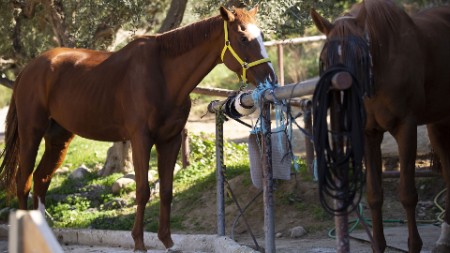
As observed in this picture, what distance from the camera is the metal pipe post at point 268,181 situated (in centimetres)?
516

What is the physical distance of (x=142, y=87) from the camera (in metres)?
6.61

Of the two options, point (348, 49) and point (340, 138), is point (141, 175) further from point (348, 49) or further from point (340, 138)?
point (340, 138)

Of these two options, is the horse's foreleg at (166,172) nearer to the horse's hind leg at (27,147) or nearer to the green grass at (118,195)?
the horse's hind leg at (27,147)

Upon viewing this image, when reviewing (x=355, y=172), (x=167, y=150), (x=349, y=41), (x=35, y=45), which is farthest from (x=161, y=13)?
(x=355, y=172)

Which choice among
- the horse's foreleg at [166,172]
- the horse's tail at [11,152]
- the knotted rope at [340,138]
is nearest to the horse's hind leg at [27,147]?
the horse's tail at [11,152]

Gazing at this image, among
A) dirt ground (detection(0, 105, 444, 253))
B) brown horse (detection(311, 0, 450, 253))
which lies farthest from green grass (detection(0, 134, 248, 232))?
brown horse (detection(311, 0, 450, 253))

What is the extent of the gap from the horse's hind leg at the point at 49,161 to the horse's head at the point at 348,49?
3.93 metres

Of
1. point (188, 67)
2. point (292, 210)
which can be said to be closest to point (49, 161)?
point (188, 67)

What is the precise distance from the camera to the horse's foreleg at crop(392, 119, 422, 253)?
542 cm

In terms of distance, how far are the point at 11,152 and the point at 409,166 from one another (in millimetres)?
4475

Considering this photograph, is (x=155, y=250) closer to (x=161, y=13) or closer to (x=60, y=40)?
(x=60, y=40)

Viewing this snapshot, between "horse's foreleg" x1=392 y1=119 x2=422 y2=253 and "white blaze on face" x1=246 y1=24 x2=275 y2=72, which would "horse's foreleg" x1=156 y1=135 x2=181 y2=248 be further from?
"horse's foreleg" x1=392 y1=119 x2=422 y2=253

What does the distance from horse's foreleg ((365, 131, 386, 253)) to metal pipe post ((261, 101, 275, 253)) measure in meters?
0.88

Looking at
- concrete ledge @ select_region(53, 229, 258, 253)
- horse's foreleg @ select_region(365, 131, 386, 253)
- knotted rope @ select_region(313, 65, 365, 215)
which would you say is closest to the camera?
knotted rope @ select_region(313, 65, 365, 215)
